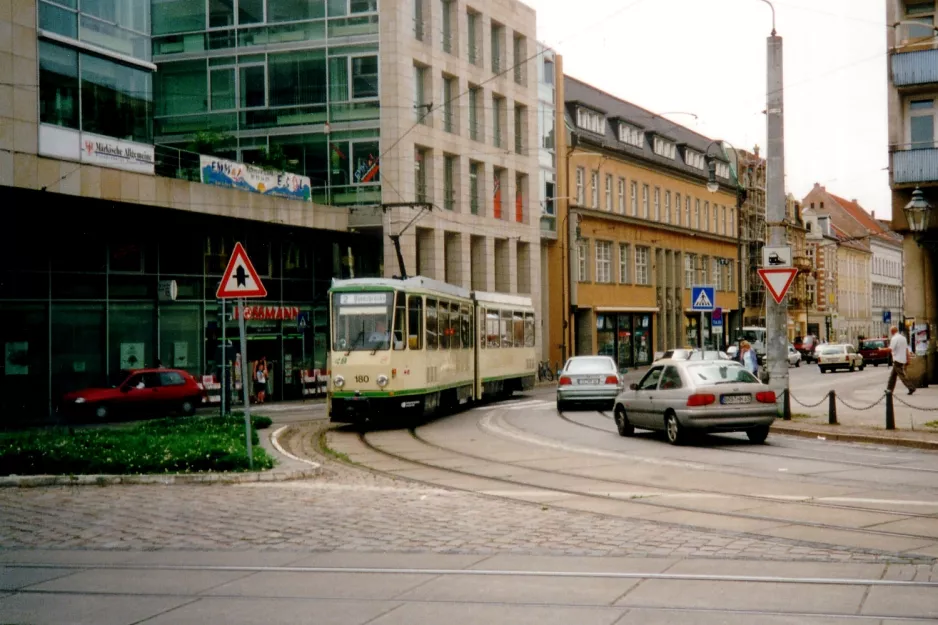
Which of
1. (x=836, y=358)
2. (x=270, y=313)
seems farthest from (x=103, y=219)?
(x=836, y=358)

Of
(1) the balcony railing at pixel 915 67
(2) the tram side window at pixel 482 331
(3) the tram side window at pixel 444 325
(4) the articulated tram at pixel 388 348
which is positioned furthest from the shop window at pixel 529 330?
(1) the balcony railing at pixel 915 67

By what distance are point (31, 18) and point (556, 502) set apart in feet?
76.3

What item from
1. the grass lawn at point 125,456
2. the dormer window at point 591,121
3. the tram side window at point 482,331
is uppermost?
the dormer window at point 591,121

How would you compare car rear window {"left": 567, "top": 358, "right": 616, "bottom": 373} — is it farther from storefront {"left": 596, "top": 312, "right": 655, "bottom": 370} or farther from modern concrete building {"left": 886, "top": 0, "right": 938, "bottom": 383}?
storefront {"left": 596, "top": 312, "right": 655, "bottom": 370}

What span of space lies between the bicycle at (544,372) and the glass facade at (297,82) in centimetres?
1589

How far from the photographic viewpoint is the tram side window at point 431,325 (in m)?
26.6

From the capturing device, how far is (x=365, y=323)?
2511 cm

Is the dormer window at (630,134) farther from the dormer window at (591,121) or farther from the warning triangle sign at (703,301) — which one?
the warning triangle sign at (703,301)

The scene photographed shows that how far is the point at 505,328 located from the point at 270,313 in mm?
10039

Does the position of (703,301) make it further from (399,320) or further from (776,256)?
(399,320)

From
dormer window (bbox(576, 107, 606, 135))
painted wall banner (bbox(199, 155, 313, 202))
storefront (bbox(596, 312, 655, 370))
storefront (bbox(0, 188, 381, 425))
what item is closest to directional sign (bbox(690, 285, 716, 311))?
storefront (bbox(0, 188, 381, 425))

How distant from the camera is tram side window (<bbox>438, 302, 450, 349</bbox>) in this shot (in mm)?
27984

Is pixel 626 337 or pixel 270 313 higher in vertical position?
pixel 270 313

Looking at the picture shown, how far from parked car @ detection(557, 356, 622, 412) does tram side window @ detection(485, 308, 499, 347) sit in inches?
149
